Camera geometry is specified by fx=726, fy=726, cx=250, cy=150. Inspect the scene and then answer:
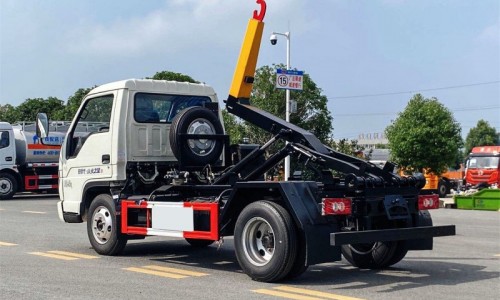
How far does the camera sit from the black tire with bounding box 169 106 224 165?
10.2m

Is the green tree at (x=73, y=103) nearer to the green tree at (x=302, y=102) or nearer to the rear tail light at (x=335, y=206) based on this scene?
the green tree at (x=302, y=102)

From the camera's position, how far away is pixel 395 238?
27.6ft

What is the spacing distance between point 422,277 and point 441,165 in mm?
28318

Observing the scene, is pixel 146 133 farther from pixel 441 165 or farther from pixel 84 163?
pixel 441 165

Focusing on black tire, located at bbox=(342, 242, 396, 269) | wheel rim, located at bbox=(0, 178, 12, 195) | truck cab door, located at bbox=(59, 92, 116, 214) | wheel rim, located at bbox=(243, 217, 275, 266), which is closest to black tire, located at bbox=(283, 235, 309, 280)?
wheel rim, located at bbox=(243, 217, 275, 266)

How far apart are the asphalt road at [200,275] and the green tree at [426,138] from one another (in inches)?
934

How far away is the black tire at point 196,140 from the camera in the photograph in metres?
10.2

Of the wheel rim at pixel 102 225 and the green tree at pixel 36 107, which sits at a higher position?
the green tree at pixel 36 107

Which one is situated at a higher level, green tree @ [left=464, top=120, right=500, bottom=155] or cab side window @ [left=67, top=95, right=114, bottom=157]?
green tree @ [left=464, top=120, right=500, bottom=155]

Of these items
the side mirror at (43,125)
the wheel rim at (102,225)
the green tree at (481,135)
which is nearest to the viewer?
the wheel rim at (102,225)

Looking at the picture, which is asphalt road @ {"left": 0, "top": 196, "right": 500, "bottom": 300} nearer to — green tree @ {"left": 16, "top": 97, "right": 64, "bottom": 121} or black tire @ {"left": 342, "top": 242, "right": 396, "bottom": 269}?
black tire @ {"left": 342, "top": 242, "right": 396, "bottom": 269}

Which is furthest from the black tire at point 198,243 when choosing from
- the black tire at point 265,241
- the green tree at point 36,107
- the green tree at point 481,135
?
the green tree at point 481,135

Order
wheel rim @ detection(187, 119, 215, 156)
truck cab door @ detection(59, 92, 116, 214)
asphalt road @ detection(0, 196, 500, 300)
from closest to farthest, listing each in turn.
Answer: asphalt road @ detection(0, 196, 500, 300) → wheel rim @ detection(187, 119, 215, 156) → truck cab door @ detection(59, 92, 116, 214)

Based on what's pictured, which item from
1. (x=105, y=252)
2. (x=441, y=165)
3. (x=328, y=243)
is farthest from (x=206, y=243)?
(x=441, y=165)
